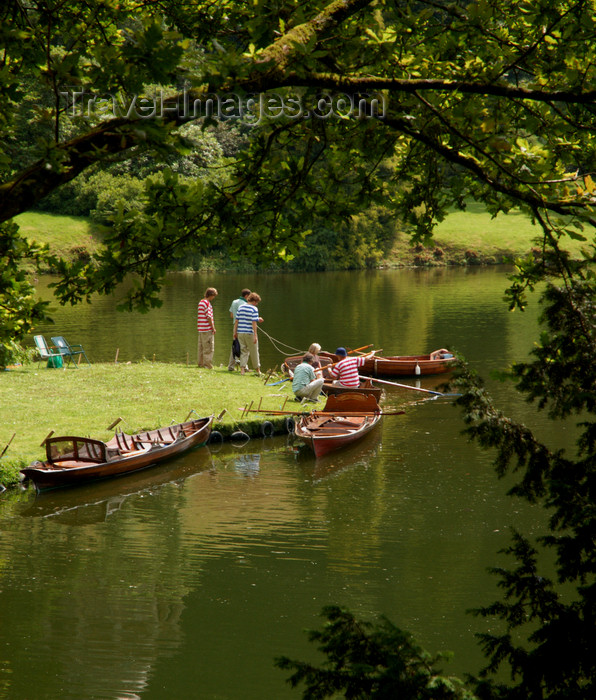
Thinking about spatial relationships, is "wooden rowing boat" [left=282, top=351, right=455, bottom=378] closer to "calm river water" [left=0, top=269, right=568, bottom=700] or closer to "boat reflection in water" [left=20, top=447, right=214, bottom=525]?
"calm river water" [left=0, top=269, right=568, bottom=700]

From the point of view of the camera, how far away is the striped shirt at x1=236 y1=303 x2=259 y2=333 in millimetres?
21281

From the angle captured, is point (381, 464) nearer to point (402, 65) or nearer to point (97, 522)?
point (97, 522)

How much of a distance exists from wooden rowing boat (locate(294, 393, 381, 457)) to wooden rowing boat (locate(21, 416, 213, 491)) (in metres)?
2.34

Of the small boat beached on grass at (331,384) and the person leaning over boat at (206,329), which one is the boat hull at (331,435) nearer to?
the small boat beached on grass at (331,384)

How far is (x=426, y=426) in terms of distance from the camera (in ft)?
62.1

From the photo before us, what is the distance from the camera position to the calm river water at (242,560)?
845cm

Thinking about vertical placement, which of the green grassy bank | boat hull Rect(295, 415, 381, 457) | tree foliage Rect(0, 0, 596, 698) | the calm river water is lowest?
the calm river water

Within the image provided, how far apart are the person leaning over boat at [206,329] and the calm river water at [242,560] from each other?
5510 mm

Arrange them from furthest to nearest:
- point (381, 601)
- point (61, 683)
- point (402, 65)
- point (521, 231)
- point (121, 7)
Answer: point (521, 231) → point (381, 601) → point (61, 683) → point (121, 7) → point (402, 65)

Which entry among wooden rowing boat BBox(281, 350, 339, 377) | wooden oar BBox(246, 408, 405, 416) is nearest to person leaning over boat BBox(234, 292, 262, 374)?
wooden rowing boat BBox(281, 350, 339, 377)

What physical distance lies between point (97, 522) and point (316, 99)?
8.69 metres

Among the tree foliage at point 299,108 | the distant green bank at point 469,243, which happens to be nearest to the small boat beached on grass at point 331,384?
the tree foliage at point 299,108

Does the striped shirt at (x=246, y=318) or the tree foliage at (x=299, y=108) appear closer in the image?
the tree foliage at (x=299, y=108)

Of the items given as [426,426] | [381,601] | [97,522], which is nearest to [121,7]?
[381,601]
